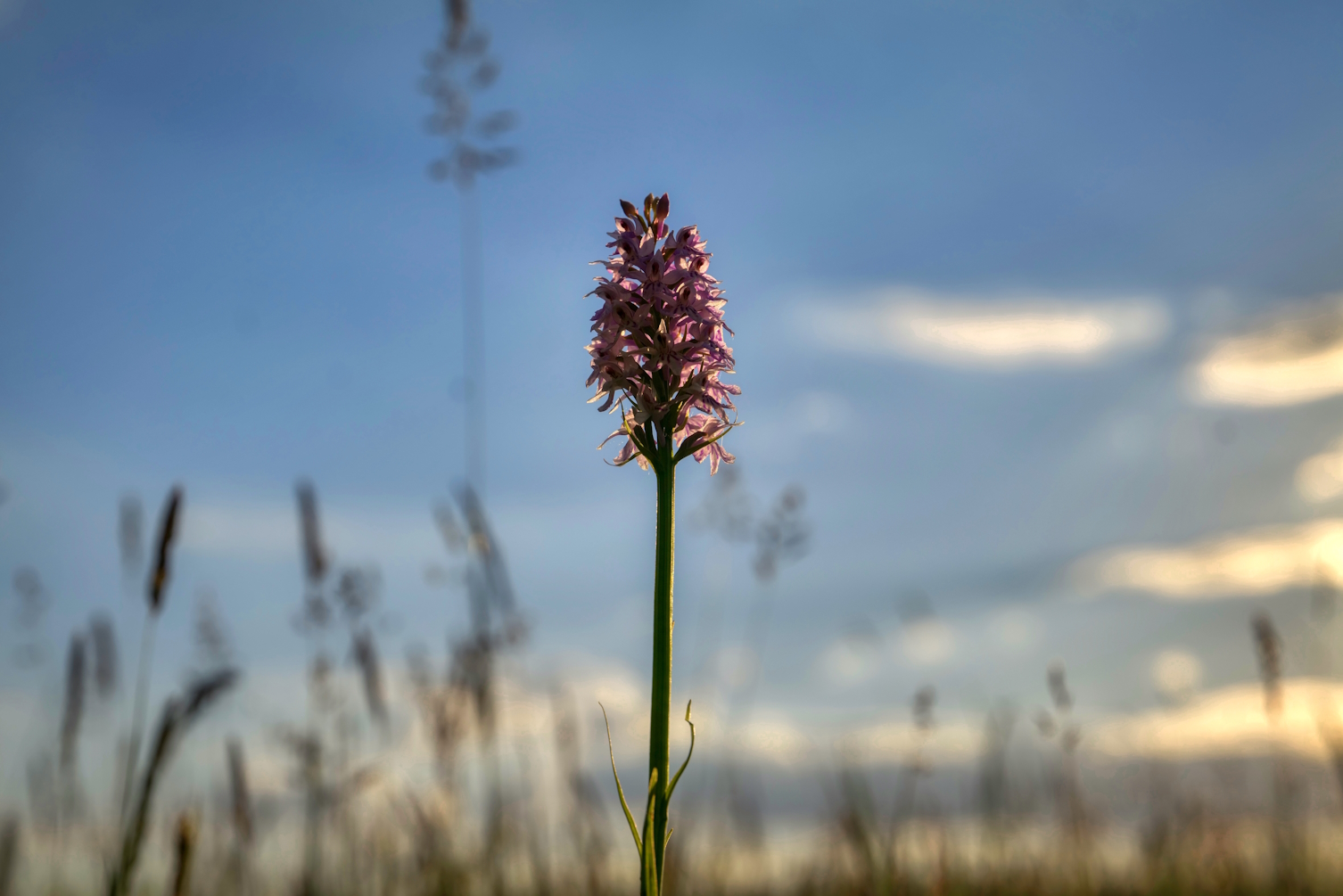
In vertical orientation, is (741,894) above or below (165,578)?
below

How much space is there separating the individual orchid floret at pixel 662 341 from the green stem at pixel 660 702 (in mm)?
361

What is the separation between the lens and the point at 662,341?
304 cm

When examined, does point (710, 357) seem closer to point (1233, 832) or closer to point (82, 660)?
point (82, 660)

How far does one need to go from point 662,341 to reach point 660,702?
1.08m

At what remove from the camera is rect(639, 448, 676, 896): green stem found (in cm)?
262

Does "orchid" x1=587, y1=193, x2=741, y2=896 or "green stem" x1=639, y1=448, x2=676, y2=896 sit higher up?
"orchid" x1=587, y1=193, x2=741, y2=896

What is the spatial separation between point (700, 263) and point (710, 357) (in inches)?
11.7

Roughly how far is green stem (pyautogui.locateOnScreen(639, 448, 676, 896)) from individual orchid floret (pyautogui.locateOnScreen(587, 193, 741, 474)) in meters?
0.36

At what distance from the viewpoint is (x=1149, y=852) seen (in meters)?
7.88

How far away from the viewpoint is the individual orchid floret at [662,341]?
302 centimetres

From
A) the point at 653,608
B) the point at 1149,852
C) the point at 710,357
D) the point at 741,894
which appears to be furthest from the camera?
the point at 1149,852

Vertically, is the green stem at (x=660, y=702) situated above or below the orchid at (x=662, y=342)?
below

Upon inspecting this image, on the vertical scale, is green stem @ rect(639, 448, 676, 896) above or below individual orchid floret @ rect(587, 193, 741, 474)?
below

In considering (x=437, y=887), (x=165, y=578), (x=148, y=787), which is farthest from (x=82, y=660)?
(x=148, y=787)
